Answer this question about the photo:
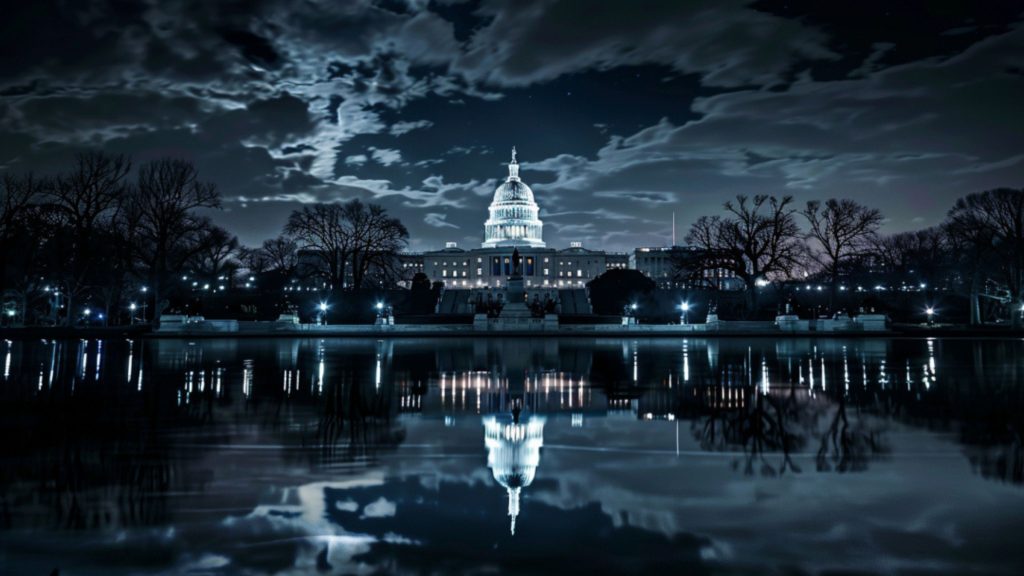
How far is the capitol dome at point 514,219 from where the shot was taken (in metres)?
135

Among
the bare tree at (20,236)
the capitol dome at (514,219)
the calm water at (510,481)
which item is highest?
the capitol dome at (514,219)

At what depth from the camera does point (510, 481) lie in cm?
631

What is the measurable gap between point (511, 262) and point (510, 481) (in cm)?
11524

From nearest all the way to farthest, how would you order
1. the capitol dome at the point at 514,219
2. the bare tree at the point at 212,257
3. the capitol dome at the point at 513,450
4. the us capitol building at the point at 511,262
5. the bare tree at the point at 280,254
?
the capitol dome at the point at 513,450, the bare tree at the point at 212,257, the bare tree at the point at 280,254, the us capitol building at the point at 511,262, the capitol dome at the point at 514,219

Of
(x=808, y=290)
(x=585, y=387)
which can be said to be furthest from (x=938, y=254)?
(x=585, y=387)

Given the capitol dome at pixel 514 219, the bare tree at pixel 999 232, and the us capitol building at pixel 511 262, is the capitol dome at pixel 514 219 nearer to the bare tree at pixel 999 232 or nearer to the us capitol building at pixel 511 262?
the us capitol building at pixel 511 262

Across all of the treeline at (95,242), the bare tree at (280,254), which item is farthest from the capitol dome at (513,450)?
the bare tree at (280,254)

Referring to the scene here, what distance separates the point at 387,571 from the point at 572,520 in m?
1.56

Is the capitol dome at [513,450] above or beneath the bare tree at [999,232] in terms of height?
beneath

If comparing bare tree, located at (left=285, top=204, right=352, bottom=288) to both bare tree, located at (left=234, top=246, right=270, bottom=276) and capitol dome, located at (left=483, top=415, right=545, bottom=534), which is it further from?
capitol dome, located at (left=483, top=415, right=545, bottom=534)

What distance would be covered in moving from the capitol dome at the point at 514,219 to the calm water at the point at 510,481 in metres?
→ 123

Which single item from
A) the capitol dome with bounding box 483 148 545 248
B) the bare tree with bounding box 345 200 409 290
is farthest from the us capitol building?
the bare tree with bounding box 345 200 409 290

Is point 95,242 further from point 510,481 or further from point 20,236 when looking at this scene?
point 510,481

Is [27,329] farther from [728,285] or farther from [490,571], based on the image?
[728,285]
